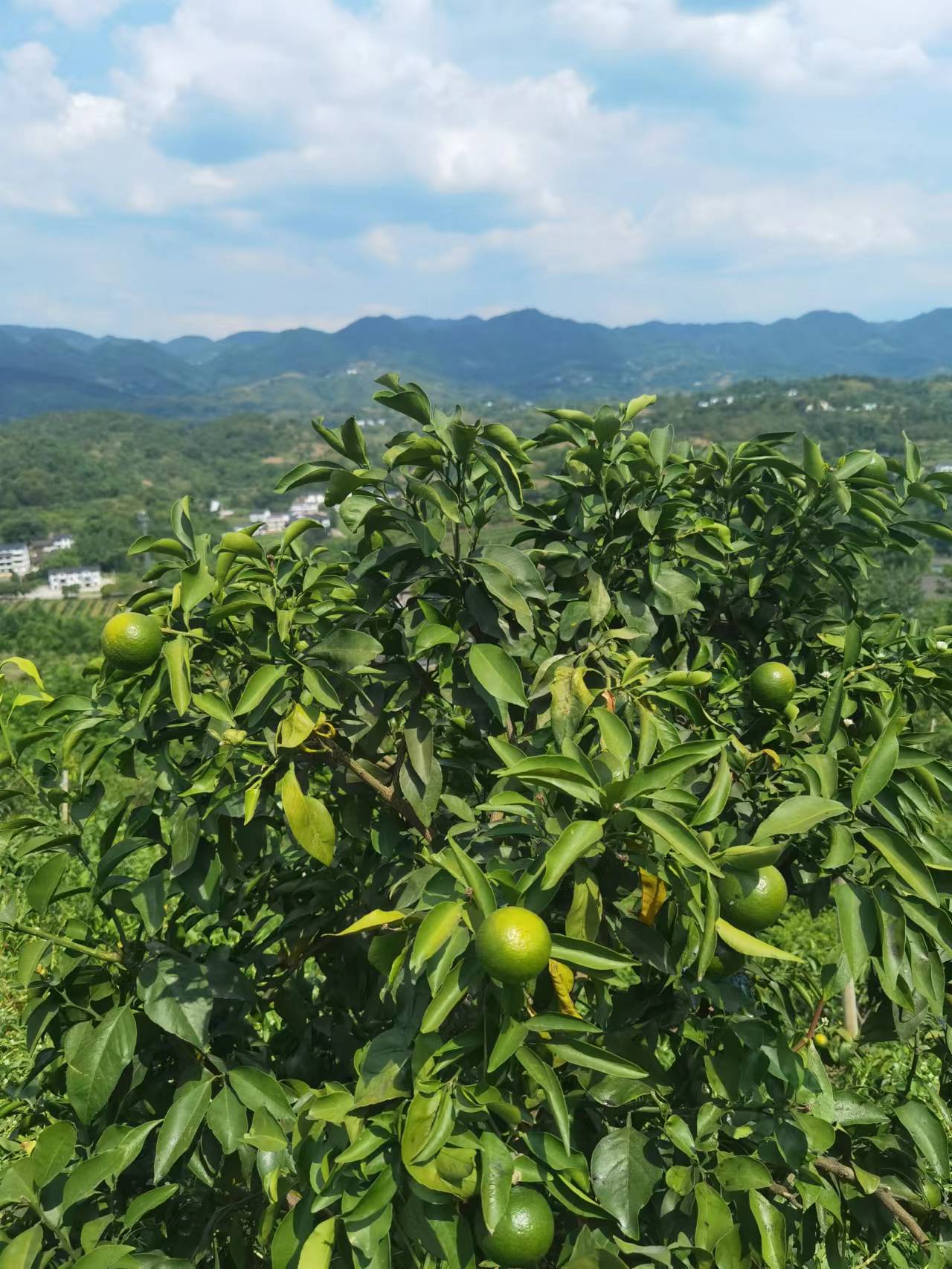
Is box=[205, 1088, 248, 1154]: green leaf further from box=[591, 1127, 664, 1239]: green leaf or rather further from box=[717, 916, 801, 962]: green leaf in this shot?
box=[717, 916, 801, 962]: green leaf

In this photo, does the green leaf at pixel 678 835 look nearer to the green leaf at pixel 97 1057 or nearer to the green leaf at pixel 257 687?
the green leaf at pixel 257 687

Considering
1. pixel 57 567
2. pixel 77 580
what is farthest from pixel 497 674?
pixel 57 567

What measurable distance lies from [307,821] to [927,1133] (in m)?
1.08

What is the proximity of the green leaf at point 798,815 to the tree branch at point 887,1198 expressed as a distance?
0.66 meters

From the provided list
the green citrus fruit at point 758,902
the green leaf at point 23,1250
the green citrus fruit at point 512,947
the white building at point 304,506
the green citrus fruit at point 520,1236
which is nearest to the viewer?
the green citrus fruit at point 512,947

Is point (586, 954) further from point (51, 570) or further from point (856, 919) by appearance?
point (51, 570)

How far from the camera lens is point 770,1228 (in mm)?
1267

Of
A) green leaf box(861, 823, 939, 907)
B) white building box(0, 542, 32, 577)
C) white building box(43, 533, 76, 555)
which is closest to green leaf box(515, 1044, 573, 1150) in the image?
green leaf box(861, 823, 939, 907)

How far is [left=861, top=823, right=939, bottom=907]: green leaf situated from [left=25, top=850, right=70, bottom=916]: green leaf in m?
1.20

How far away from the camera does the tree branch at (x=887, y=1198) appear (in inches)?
56.3

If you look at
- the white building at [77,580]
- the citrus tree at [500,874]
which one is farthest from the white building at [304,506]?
the citrus tree at [500,874]

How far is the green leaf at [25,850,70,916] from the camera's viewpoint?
1.45 m

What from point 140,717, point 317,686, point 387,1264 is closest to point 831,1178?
point 387,1264

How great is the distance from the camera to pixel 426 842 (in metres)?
1.56
